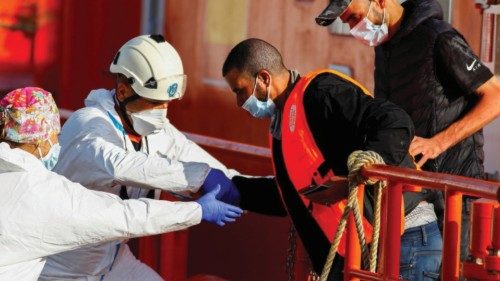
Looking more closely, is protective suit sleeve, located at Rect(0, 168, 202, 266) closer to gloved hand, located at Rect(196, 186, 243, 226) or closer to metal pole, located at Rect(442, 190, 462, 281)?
gloved hand, located at Rect(196, 186, 243, 226)

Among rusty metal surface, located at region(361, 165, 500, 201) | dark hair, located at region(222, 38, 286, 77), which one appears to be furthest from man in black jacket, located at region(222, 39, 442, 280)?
rusty metal surface, located at region(361, 165, 500, 201)

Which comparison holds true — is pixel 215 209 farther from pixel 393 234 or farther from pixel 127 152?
pixel 393 234

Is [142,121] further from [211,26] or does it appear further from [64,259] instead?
[211,26]

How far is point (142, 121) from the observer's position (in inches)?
232

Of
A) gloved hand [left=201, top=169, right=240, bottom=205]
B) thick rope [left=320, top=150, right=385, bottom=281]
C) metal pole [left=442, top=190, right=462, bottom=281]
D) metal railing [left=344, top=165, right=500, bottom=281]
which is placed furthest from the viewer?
gloved hand [left=201, top=169, right=240, bottom=205]

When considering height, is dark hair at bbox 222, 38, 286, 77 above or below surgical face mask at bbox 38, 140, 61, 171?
above

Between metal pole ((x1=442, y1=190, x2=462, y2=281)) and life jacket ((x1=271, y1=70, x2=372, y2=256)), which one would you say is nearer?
metal pole ((x1=442, y1=190, x2=462, y2=281))

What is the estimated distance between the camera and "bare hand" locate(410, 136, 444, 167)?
5.43 meters

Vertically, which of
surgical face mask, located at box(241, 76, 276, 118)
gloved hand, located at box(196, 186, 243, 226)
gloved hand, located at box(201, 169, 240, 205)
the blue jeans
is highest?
surgical face mask, located at box(241, 76, 276, 118)

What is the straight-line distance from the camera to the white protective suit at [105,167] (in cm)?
565

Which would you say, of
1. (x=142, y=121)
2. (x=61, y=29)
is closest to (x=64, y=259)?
(x=142, y=121)

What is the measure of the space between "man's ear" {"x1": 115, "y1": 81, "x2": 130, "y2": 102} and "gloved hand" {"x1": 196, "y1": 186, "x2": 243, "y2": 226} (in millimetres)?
614

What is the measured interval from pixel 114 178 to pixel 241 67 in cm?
71

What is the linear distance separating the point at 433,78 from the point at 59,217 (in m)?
1.63
